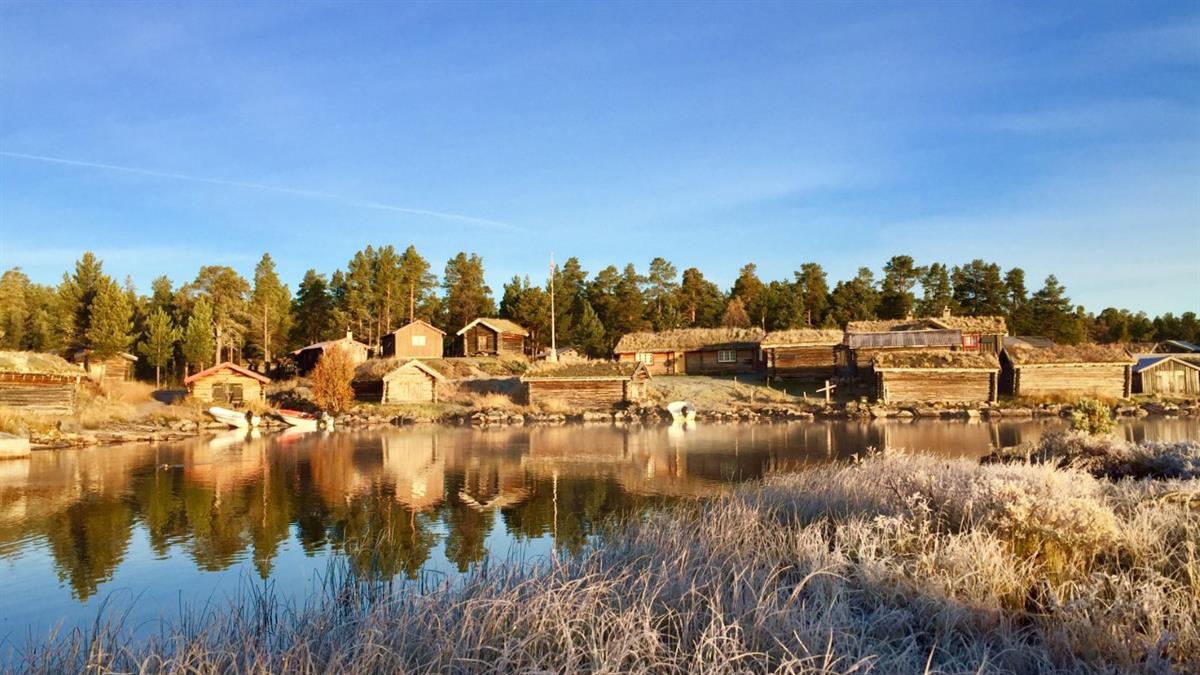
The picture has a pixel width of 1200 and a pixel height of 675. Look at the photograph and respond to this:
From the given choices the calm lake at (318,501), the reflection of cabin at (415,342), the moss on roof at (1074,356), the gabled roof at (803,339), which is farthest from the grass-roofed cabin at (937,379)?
the reflection of cabin at (415,342)

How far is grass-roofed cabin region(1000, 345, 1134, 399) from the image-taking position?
49.4 m

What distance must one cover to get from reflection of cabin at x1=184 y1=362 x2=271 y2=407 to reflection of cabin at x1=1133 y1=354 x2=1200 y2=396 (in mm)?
60865

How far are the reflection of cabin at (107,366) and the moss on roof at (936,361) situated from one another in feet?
186

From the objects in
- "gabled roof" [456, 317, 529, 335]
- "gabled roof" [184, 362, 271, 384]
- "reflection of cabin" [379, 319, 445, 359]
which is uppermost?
"gabled roof" [456, 317, 529, 335]

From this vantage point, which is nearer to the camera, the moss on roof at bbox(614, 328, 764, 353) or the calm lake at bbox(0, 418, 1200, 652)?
the calm lake at bbox(0, 418, 1200, 652)

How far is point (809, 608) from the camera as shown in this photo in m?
6.61

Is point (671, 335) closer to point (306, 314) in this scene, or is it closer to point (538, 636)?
point (306, 314)

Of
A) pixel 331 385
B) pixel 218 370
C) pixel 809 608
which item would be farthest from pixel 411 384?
pixel 809 608

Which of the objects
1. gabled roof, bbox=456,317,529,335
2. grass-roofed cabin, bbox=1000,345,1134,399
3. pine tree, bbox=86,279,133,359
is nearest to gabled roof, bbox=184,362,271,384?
pine tree, bbox=86,279,133,359

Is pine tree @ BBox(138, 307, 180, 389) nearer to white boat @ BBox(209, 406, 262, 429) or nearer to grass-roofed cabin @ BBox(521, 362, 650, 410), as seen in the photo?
Result: white boat @ BBox(209, 406, 262, 429)

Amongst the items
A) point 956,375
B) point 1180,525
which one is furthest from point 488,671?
point 956,375

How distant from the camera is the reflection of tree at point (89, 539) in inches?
465

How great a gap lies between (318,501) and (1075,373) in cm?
4969

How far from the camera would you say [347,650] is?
5430 mm
